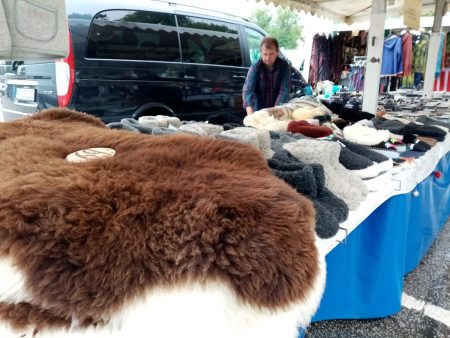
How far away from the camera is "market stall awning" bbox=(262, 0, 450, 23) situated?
4.06 m

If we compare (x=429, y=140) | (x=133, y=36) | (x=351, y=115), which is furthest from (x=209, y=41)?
(x=429, y=140)

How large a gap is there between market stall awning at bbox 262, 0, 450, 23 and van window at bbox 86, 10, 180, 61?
1.09 metres

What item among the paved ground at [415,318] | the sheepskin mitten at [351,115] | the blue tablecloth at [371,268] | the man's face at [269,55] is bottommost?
the paved ground at [415,318]

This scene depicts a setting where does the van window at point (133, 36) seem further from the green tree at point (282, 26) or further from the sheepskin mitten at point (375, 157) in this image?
the green tree at point (282, 26)

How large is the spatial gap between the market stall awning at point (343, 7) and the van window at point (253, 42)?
729mm

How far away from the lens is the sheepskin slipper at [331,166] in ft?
3.45

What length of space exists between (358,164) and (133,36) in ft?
9.32

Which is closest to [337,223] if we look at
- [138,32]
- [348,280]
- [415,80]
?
[348,280]

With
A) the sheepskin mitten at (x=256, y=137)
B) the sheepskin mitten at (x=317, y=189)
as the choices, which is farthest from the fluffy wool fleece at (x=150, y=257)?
the sheepskin mitten at (x=256, y=137)

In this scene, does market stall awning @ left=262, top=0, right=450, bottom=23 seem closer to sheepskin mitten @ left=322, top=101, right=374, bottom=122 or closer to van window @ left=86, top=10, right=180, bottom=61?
van window @ left=86, top=10, right=180, bottom=61

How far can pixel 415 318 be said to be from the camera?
1.78m

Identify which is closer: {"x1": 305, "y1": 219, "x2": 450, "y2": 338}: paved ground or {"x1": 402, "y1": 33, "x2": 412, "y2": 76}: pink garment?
{"x1": 305, "y1": 219, "x2": 450, "y2": 338}: paved ground

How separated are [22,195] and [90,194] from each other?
0.27 feet

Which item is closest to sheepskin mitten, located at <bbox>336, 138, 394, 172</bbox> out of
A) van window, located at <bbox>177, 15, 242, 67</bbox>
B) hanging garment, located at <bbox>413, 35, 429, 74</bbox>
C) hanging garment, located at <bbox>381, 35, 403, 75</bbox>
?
van window, located at <bbox>177, 15, 242, 67</bbox>
